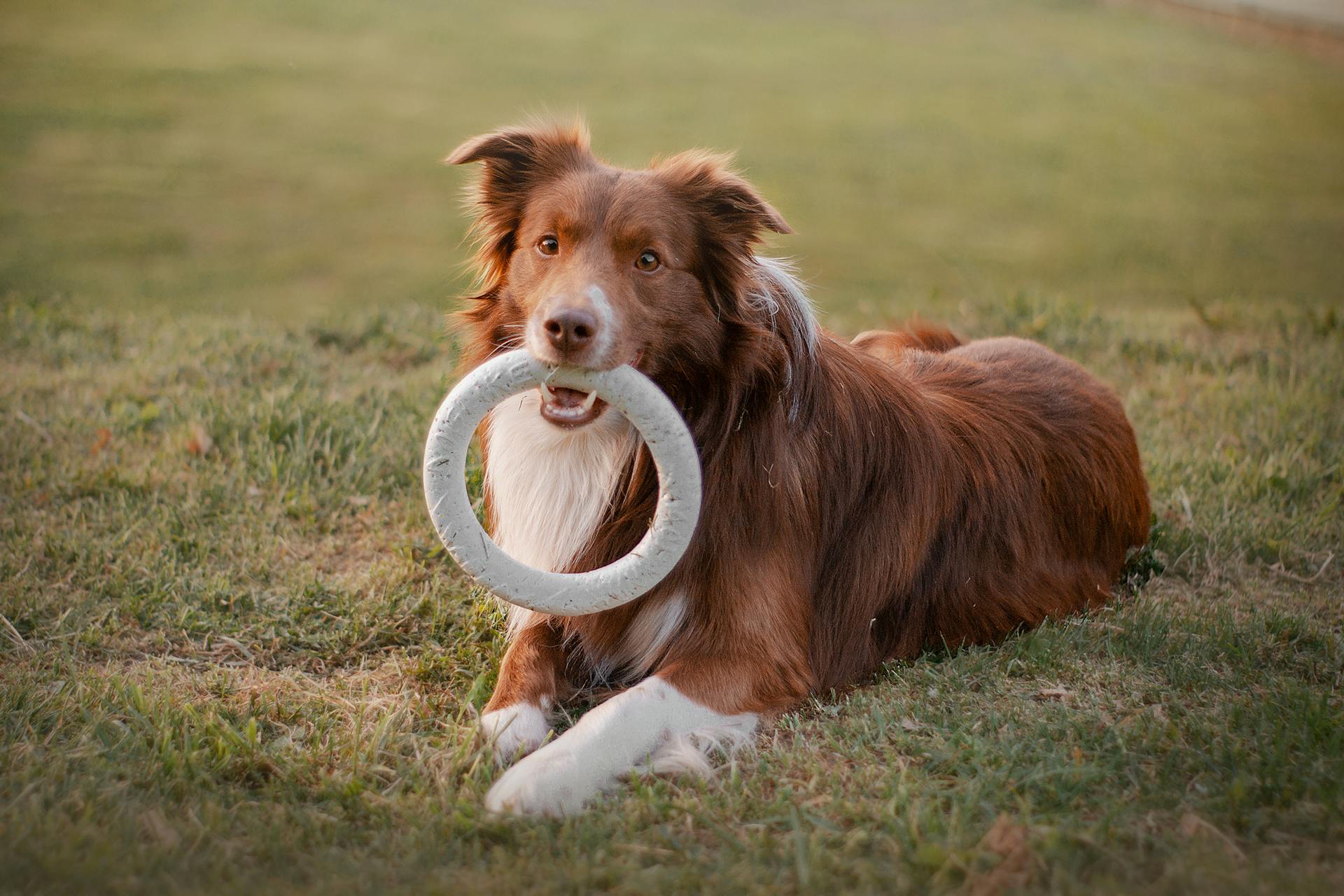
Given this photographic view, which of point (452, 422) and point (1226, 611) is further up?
point (452, 422)

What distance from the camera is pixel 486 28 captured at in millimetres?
23156

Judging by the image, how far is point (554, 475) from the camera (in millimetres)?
3996

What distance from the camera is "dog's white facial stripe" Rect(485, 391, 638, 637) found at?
3.96 m

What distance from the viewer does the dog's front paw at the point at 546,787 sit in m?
3.26

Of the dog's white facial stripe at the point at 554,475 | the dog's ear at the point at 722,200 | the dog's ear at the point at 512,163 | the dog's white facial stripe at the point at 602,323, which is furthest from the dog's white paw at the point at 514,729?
the dog's ear at the point at 722,200

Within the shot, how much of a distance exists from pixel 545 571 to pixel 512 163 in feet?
4.64

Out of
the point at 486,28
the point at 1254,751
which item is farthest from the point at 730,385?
the point at 486,28

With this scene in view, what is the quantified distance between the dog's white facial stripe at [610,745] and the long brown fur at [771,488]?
0.07 m

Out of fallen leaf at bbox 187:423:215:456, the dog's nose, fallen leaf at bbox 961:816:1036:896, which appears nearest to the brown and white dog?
the dog's nose

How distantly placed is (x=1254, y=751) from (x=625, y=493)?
206 cm

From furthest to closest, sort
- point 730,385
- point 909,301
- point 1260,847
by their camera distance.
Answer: point 909,301, point 730,385, point 1260,847

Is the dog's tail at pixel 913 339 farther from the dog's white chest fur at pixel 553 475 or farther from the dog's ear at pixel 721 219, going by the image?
the dog's white chest fur at pixel 553 475

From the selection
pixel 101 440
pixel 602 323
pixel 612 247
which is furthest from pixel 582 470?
pixel 101 440

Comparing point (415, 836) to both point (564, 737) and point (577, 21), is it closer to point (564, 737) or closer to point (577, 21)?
point (564, 737)
